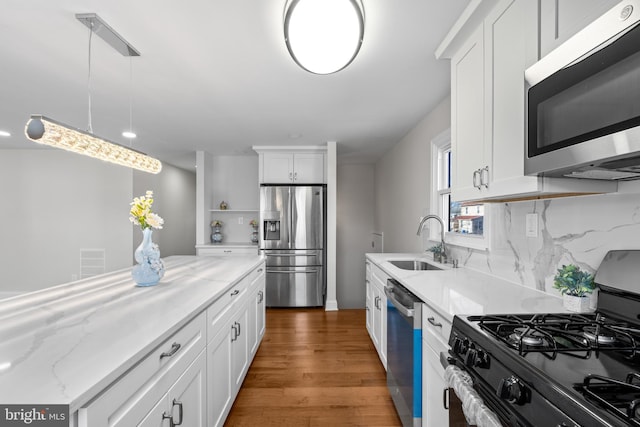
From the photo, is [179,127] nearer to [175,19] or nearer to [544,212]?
[175,19]

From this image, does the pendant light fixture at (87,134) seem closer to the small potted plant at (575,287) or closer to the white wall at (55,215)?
the small potted plant at (575,287)

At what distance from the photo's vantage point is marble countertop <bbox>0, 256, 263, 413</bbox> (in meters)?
0.69

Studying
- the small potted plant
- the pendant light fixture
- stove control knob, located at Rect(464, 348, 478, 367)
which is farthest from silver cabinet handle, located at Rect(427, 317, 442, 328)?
the pendant light fixture

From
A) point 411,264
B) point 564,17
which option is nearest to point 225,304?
point 411,264

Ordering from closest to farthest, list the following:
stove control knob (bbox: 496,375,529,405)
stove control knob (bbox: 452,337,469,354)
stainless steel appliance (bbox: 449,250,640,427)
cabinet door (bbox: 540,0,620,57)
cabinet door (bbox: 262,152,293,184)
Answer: stainless steel appliance (bbox: 449,250,640,427) < stove control knob (bbox: 496,375,529,405) < cabinet door (bbox: 540,0,620,57) < stove control knob (bbox: 452,337,469,354) < cabinet door (bbox: 262,152,293,184)

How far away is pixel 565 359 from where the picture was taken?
778mm

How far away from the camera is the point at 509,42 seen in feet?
4.40

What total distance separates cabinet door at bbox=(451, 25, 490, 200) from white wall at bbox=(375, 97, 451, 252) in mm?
864

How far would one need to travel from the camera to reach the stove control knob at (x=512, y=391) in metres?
0.72

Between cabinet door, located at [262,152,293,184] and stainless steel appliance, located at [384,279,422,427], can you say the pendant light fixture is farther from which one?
cabinet door, located at [262,152,293,184]

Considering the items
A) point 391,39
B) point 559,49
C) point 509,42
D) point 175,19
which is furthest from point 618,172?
point 175,19

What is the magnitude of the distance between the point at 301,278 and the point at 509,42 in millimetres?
3829

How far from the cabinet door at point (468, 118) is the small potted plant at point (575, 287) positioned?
555 mm

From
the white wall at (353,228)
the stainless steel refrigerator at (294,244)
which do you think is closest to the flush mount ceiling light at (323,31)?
the stainless steel refrigerator at (294,244)
